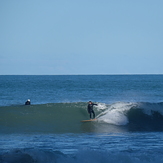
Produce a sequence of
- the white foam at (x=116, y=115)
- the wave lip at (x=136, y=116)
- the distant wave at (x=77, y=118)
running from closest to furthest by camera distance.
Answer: the distant wave at (x=77, y=118) < the wave lip at (x=136, y=116) < the white foam at (x=116, y=115)

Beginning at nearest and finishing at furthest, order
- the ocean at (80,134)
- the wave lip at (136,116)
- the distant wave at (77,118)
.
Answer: the ocean at (80,134) < the distant wave at (77,118) < the wave lip at (136,116)

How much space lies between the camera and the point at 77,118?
27.0 m

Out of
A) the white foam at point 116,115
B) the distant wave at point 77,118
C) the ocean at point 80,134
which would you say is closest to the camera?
the ocean at point 80,134

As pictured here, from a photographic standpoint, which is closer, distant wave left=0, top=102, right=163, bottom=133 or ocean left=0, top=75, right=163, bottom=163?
ocean left=0, top=75, right=163, bottom=163

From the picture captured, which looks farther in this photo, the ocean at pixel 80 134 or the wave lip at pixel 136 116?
the wave lip at pixel 136 116

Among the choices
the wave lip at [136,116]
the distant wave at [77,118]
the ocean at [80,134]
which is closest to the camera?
the ocean at [80,134]

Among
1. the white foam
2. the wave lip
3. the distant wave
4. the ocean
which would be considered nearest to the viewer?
the ocean

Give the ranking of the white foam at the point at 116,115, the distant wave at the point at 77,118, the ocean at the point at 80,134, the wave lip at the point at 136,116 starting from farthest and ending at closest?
the white foam at the point at 116,115, the wave lip at the point at 136,116, the distant wave at the point at 77,118, the ocean at the point at 80,134

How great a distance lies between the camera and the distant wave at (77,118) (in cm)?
2364

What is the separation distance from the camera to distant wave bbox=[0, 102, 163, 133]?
23641 mm

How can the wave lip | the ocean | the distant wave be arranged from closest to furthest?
the ocean
the distant wave
the wave lip

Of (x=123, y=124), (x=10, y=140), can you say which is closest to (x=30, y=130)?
(x=10, y=140)

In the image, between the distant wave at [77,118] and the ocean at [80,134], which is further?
the distant wave at [77,118]

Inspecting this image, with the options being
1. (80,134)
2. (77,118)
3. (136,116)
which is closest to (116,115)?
(136,116)
